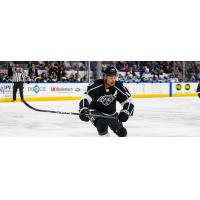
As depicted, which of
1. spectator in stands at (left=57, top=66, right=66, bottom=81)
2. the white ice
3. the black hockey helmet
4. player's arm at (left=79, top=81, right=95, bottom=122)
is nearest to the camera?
the black hockey helmet

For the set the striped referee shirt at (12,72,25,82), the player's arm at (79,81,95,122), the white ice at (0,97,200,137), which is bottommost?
the white ice at (0,97,200,137)

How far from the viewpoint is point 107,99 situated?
494 cm

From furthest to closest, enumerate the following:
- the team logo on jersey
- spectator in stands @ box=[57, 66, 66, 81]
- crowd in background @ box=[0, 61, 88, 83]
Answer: spectator in stands @ box=[57, 66, 66, 81]
crowd in background @ box=[0, 61, 88, 83]
the team logo on jersey

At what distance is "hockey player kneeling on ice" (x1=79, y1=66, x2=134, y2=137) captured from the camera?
479 cm

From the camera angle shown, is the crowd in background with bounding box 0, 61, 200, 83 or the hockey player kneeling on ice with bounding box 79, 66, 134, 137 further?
the crowd in background with bounding box 0, 61, 200, 83

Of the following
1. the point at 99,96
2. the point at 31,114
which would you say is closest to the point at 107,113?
the point at 99,96

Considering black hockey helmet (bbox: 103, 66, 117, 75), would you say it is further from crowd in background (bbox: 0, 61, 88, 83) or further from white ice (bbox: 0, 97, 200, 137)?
crowd in background (bbox: 0, 61, 88, 83)

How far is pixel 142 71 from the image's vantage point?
13.2m

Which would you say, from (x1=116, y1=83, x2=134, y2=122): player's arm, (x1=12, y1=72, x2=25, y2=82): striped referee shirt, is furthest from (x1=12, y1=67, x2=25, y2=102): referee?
(x1=116, y1=83, x2=134, y2=122): player's arm

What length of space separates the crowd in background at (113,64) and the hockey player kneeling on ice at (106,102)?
4.97m

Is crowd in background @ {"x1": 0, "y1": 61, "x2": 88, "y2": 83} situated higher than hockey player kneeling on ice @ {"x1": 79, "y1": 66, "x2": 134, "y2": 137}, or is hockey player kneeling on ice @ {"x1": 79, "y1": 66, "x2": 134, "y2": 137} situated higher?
crowd in background @ {"x1": 0, "y1": 61, "x2": 88, "y2": 83}

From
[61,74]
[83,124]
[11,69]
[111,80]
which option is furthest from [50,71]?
[111,80]

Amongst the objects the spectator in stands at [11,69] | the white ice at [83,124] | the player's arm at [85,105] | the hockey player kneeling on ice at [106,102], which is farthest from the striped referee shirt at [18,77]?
the player's arm at [85,105]
